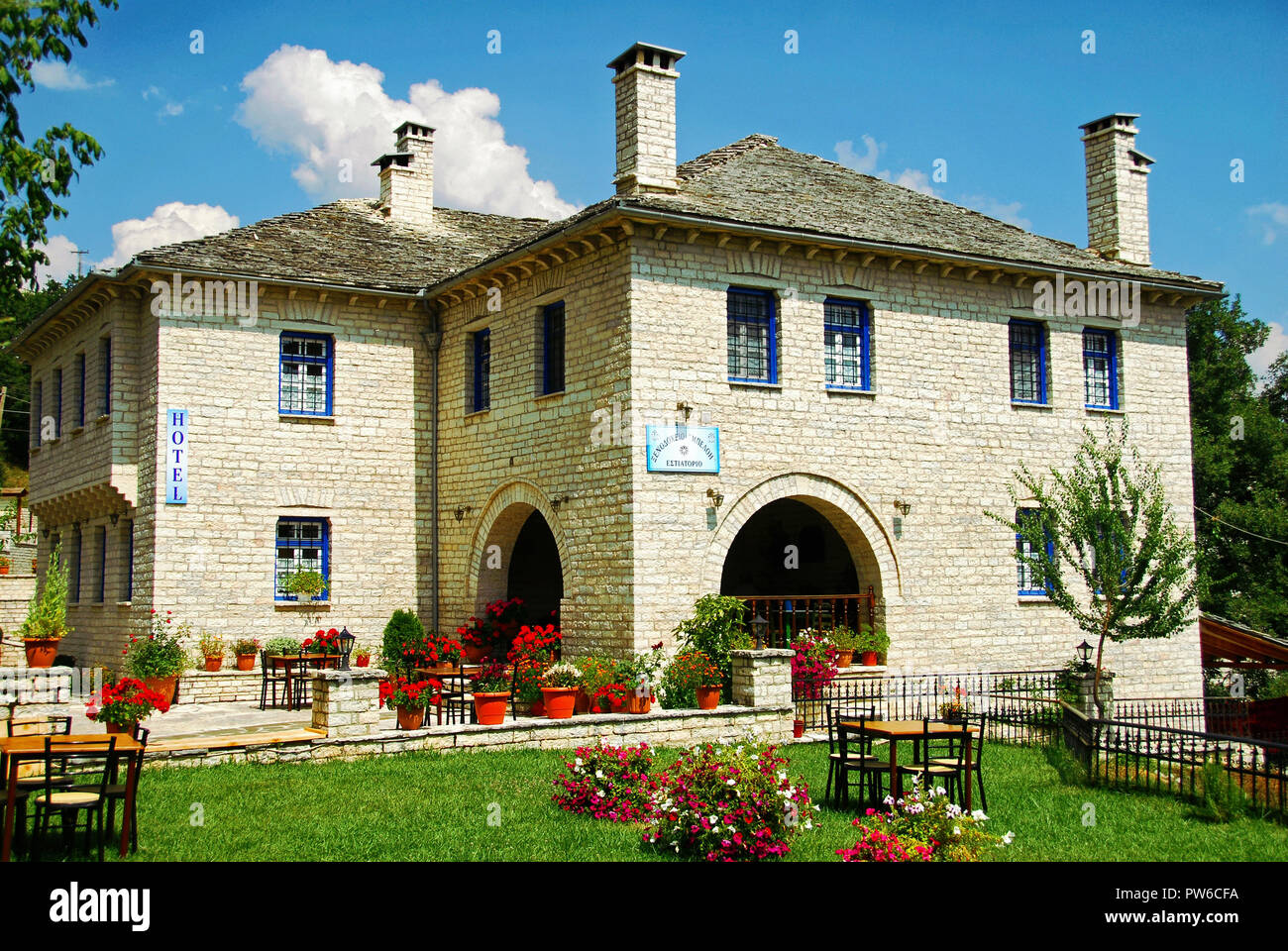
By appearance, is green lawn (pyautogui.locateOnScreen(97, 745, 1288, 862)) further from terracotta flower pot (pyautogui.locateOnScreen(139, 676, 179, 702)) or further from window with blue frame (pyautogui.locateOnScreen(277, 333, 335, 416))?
window with blue frame (pyautogui.locateOnScreen(277, 333, 335, 416))

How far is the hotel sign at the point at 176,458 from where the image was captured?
18.0m

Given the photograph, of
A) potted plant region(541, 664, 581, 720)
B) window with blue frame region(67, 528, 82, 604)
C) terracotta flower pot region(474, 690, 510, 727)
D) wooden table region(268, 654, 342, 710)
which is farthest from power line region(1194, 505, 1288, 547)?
window with blue frame region(67, 528, 82, 604)

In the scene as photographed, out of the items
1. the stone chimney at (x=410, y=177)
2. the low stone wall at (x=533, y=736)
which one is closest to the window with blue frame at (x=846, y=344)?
the low stone wall at (x=533, y=736)

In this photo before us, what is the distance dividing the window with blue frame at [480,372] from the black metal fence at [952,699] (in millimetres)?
7599

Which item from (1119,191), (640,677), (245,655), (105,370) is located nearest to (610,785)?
(640,677)

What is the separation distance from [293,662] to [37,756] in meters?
8.82

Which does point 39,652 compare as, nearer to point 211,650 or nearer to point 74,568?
point 74,568

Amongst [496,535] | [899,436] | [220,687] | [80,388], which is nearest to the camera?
[220,687]

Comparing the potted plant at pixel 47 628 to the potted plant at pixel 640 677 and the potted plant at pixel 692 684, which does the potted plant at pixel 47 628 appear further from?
the potted plant at pixel 692 684

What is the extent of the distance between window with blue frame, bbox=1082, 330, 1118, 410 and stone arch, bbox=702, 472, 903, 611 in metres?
5.21

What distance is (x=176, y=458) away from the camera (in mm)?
18109

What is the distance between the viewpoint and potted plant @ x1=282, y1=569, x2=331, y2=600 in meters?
18.4
